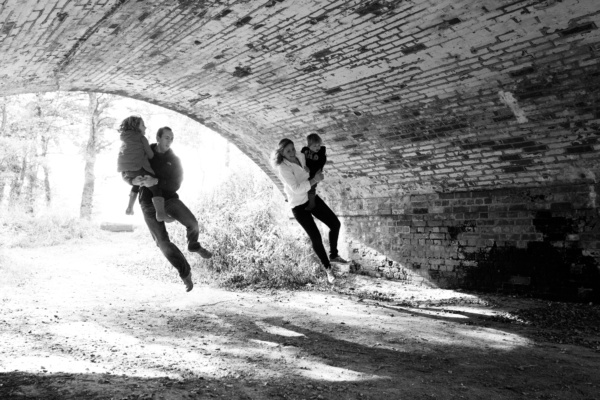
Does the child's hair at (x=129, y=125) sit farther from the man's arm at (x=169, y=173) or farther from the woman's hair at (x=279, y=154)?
the woman's hair at (x=279, y=154)

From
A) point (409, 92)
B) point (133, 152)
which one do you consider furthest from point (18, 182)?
point (409, 92)

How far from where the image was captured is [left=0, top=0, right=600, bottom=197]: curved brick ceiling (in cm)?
465

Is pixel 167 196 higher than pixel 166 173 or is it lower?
lower

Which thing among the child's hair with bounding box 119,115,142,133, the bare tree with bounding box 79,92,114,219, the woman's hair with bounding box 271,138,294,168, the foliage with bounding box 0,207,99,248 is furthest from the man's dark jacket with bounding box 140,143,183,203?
the bare tree with bounding box 79,92,114,219

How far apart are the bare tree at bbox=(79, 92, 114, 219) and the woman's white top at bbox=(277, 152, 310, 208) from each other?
52.1 feet

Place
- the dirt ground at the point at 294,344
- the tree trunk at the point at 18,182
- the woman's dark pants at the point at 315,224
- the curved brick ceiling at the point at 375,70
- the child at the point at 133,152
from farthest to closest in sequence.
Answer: the tree trunk at the point at 18,182
the woman's dark pants at the point at 315,224
the curved brick ceiling at the point at 375,70
the child at the point at 133,152
the dirt ground at the point at 294,344

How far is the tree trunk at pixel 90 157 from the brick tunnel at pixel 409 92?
1297cm

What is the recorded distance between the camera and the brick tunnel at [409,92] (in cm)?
475

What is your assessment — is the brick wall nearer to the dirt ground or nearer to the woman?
the dirt ground

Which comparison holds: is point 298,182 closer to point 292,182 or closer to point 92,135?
point 292,182

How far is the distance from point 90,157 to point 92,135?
0.99 m

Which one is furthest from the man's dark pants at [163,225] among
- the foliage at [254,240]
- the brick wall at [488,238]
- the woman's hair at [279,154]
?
the brick wall at [488,238]

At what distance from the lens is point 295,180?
5.54 m

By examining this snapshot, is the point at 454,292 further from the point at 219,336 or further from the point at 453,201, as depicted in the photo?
the point at 219,336
